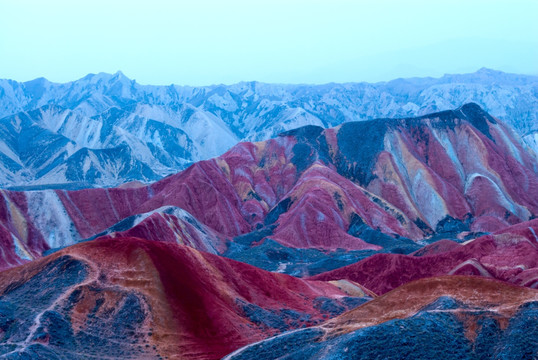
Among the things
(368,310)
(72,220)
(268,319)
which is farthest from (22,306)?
(72,220)

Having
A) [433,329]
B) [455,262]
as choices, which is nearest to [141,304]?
[433,329]

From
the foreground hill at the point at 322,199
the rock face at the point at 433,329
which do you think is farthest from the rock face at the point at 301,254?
the foreground hill at the point at 322,199

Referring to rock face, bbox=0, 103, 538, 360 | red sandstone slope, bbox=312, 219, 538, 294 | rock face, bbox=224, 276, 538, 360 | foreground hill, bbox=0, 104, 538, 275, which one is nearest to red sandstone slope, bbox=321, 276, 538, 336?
rock face, bbox=224, 276, 538, 360

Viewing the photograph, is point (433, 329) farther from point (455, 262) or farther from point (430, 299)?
point (455, 262)

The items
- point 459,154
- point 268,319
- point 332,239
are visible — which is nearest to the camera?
point 268,319

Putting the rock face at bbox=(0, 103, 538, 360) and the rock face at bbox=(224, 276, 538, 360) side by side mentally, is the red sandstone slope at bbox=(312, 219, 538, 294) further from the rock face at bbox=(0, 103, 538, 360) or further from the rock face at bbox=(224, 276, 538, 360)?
the rock face at bbox=(224, 276, 538, 360)

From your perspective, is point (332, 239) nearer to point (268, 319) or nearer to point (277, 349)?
point (268, 319)
